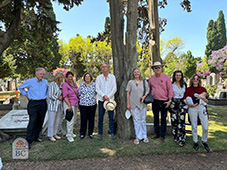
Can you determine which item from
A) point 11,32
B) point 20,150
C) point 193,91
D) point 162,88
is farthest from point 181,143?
point 11,32

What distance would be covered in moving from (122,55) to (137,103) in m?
1.63

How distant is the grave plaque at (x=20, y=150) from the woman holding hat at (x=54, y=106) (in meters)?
1.03

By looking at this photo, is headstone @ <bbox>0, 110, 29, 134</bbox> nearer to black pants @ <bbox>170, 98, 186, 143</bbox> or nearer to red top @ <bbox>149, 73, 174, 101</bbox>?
red top @ <bbox>149, 73, 174, 101</bbox>

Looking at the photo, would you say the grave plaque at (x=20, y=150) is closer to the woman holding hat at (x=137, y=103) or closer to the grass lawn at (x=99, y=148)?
the grass lawn at (x=99, y=148)

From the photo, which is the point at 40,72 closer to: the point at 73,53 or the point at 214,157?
the point at 214,157

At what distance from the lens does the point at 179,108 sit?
3.94m

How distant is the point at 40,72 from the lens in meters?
4.07

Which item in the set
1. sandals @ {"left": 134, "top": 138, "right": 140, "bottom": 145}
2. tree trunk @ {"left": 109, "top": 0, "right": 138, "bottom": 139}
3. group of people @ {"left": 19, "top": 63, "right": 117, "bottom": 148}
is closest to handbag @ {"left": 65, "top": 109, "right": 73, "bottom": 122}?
group of people @ {"left": 19, "top": 63, "right": 117, "bottom": 148}

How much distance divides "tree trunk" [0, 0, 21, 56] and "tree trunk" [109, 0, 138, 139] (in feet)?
10.9

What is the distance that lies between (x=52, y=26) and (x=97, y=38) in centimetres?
201

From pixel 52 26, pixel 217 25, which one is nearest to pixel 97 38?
pixel 52 26

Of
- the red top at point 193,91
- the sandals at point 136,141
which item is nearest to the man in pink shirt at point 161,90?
the red top at point 193,91

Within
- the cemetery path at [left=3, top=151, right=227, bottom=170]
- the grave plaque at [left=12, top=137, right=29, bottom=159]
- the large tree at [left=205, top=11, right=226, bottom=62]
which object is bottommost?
the cemetery path at [left=3, top=151, right=227, bottom=170]

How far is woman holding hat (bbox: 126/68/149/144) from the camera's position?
409cm
